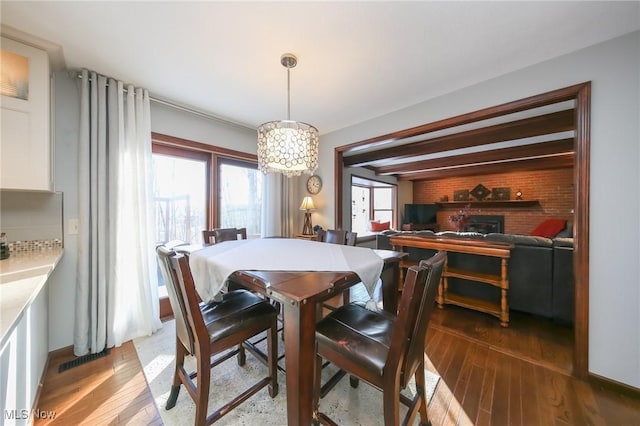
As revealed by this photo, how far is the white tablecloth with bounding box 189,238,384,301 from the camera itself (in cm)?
131

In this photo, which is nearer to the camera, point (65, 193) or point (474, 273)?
point (65, 193)

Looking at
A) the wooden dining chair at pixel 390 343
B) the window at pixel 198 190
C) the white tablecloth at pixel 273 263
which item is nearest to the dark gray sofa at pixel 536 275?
the white tablecloth at pixel 273 263

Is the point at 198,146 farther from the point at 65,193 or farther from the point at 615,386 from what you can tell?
the point at 615,386

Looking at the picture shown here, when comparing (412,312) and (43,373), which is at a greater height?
(412,312)

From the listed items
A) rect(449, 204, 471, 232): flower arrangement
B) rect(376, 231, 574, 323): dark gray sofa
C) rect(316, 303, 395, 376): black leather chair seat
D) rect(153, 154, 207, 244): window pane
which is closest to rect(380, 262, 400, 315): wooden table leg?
rect(316, 303, 395, 376): black leather chair seat

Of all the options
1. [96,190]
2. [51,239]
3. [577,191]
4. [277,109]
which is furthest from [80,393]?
[577,191]

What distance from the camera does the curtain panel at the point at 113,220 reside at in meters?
1.88

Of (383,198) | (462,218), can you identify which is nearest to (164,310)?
(383,198)

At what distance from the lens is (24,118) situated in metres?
1.46

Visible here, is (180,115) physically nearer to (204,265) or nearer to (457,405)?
(204,265)

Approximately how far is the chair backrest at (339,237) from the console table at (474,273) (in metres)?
0.98

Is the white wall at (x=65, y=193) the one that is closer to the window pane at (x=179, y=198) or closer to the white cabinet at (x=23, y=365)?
the white cabinet at (x=23, y=365)

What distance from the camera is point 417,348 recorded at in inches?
41.8

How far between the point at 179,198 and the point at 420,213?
20.5 ft
